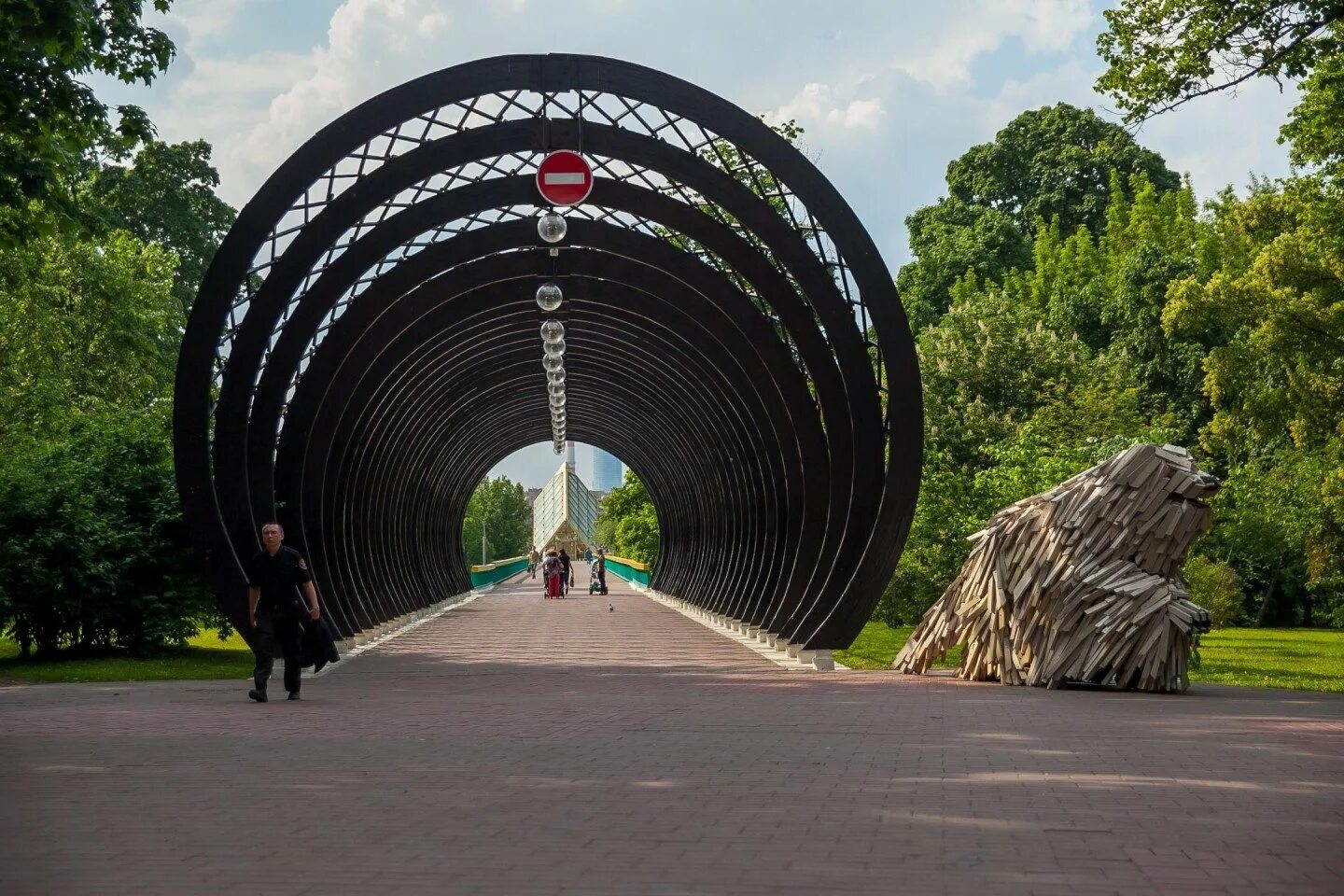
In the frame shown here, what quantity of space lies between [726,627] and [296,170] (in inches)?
638

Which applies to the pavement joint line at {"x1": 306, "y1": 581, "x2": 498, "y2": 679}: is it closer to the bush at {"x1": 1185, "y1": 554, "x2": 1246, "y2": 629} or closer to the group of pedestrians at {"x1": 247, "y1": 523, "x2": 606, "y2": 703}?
the group of pedestrians at {"x1": 247, "y1": 523, "x2": 606, "y2": 703}

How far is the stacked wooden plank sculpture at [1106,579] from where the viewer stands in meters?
15.0

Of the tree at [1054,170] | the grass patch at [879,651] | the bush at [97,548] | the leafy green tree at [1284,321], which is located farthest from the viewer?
the tree at [1054,170]

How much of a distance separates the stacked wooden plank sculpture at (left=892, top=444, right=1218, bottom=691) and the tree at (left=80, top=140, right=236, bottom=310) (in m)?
40.8

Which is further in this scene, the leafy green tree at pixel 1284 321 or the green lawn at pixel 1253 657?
the leafy green tree at pixel 1284 321

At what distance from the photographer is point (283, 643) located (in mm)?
14820

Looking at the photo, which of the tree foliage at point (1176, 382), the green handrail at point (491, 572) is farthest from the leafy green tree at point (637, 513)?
the tree foliage at point (1176, 382)

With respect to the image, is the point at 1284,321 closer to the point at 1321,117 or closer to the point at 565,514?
the point at 1321,117

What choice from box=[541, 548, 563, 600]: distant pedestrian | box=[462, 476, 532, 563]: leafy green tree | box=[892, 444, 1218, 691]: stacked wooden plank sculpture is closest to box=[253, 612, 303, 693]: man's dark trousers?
box=[892, 444, 1218, 691]: stacked wooden plank sculpture

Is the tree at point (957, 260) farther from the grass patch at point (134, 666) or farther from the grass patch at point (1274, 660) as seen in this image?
the grass patch at point (134, 666)

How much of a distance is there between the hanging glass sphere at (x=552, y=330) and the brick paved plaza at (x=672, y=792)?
992cm

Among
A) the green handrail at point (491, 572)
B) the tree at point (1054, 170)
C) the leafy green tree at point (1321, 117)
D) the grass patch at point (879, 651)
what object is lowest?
the grass patch at point (879, 651)

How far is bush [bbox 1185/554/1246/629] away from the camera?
36844mm

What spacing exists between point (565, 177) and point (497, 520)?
110 meters
